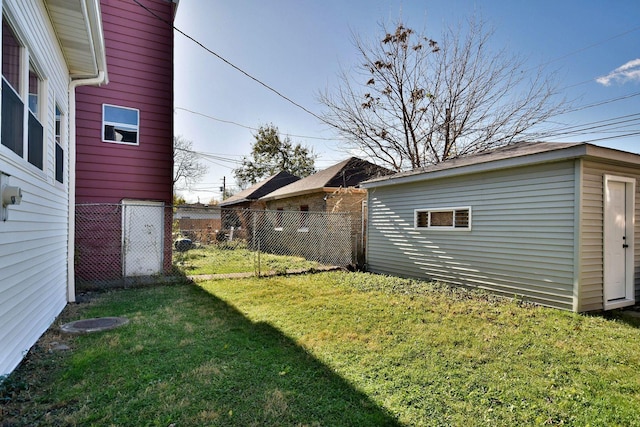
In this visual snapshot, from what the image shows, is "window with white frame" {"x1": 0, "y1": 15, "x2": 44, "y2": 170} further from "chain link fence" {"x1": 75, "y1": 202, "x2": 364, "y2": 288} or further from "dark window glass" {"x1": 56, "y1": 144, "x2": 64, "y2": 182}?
"chain link fence" {"x1": 75, "y1": 202, "x2": 364, "y2": 288}

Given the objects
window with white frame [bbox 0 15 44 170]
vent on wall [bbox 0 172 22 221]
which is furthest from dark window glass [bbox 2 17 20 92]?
vent on wall [bbox 0 172 22 221]

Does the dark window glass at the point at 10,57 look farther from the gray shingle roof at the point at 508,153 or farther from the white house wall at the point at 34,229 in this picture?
the gray shingle roof at the point at 508,153

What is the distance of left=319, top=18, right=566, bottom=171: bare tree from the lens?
12.2 meters

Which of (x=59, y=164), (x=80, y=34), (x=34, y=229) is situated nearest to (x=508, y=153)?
(x=80, y=34)

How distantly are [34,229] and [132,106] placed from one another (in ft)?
17.8

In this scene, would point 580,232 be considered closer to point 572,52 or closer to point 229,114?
point 572,52

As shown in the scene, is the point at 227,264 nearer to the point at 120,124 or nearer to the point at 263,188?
the point at 120,124

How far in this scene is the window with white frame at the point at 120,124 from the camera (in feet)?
25.1

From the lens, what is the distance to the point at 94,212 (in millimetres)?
7488

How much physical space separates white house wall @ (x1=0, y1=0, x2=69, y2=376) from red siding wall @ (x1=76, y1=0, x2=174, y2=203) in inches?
103

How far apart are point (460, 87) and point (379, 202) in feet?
22.6

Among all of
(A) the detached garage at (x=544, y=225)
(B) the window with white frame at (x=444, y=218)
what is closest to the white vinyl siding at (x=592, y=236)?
(A) the detached garage at (x=544, y=225)

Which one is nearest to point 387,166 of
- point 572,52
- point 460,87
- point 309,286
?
point 460,87

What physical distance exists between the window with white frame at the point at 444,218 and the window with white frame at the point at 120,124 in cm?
697
